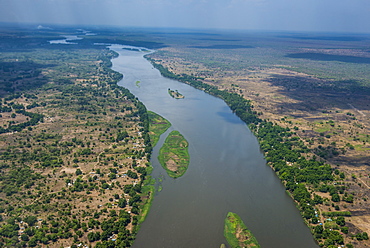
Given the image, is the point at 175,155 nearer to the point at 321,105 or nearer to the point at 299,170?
the point at 299,170

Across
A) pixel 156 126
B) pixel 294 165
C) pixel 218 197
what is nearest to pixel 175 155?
pixel 218 197

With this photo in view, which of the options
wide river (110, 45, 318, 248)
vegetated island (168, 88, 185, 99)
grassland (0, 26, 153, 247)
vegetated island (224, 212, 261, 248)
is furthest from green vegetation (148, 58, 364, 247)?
vegetated island (168, 88, 185, 99)

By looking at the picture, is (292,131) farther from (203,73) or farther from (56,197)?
(203,73)

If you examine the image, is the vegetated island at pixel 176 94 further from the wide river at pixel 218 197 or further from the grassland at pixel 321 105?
the wide river at pixel 218 197

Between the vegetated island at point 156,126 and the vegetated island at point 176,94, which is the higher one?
the vegetated island at point 176,94

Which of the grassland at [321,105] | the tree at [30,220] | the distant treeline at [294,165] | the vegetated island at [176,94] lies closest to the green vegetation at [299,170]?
the distant treeline at [294,165]

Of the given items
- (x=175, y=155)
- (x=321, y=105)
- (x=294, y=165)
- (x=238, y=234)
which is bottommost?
(x=238, y=234)
